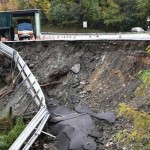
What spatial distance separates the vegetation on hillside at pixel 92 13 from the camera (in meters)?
44.7

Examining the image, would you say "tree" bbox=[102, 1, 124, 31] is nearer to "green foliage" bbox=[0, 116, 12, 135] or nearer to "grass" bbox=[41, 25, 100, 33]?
"grass" bbox=[41, 25, 100, 33]

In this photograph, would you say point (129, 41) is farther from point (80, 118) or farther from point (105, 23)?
point (105, 23)

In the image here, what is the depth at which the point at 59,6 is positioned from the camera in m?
48.5

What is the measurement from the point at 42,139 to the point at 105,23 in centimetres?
3036

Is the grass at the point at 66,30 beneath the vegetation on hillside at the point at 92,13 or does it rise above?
beneath

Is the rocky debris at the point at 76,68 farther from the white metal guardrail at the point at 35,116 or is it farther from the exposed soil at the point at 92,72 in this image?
the white metal guardrail at the point at 35,116

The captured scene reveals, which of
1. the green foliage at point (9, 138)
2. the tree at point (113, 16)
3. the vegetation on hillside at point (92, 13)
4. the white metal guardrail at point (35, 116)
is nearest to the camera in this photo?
the white metal guardrail at point (35, 116)

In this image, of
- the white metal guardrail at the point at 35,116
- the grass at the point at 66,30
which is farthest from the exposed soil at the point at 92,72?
the grass at the point at 66,30

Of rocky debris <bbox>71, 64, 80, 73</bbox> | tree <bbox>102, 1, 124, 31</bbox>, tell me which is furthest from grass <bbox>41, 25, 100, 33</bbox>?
rocky debris <bbox>71, 64, 80, 73</bbox>

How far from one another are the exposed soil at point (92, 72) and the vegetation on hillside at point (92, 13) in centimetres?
1891

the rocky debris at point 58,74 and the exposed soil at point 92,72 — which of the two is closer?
the exposed soil at point 92,72

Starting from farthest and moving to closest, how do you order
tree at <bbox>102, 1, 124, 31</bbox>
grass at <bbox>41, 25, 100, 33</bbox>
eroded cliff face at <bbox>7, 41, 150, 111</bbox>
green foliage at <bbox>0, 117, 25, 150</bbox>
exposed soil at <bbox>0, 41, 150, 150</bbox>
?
grass at <bbox>41, 25, 100, 33</bbox> < tree at <bbox>102, 1, 124, 31</bbox> < eroded cliff face at <bbox>7, 41, 150, 111</bbox> < exposed soil at <bbox>0, 41, 150, 150</bbox> < green foliage at <bbox>0, 117, 25, 150</bbox>

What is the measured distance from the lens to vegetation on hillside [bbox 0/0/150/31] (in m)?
44.7

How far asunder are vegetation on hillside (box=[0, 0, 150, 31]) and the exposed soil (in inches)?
745
